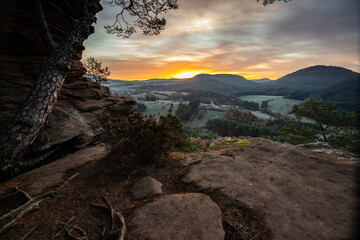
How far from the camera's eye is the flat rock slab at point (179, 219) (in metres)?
3.46

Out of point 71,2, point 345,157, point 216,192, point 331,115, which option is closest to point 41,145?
point 216,192

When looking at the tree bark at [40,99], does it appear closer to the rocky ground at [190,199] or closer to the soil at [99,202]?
the rocky ground at [190,199]

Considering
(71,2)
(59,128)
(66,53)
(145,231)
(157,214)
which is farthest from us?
(71,2)

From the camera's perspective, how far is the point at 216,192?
5.08 m

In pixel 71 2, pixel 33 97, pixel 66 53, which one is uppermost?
pixel 71 2

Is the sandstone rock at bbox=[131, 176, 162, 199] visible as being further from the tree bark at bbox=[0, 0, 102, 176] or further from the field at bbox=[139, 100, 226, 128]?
the field at bbox=[139, 100, 226, 128]

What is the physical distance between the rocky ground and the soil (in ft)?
0.08

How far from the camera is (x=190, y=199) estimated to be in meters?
4.57

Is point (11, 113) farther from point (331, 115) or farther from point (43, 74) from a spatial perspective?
point (331, 115)

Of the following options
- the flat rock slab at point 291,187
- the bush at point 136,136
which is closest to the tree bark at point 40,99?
the bush at point 136,136

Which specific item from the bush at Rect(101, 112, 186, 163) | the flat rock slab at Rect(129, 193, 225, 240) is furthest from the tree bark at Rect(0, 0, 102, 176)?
the flat rock slab at Rect(129, 193, 225, 240)

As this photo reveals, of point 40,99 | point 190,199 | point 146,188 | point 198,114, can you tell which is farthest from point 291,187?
point 198,114

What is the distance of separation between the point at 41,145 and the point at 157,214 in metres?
7.01

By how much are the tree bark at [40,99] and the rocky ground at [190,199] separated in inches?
43.4
